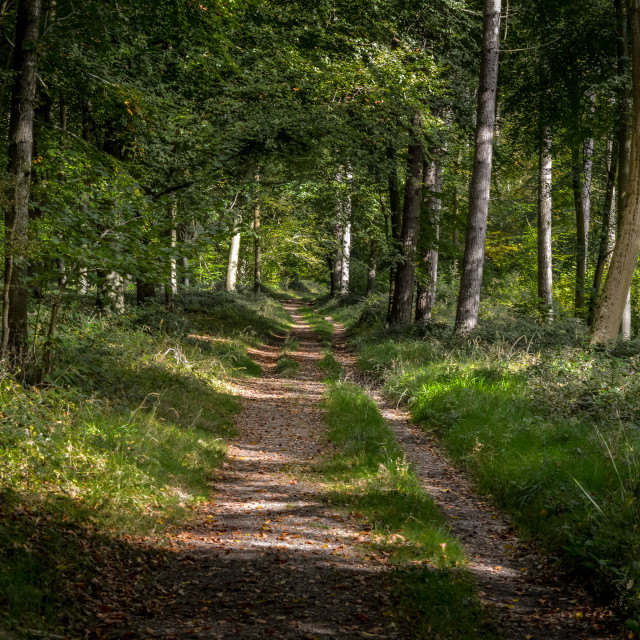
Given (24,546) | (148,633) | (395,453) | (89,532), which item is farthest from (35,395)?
(395,453)

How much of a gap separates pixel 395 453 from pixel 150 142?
772 centimetres

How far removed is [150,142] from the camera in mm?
11133

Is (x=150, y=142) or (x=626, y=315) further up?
(x=150, y=142)

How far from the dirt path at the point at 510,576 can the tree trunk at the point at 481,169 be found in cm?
612

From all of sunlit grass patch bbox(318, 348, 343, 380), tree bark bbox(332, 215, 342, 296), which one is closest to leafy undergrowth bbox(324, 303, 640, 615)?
sunlit grass patch bbox(318, 348, 343, 380)

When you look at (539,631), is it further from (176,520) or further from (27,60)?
(27,60)

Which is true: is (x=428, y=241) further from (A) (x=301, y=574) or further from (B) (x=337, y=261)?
(B) (x=337, y=261)

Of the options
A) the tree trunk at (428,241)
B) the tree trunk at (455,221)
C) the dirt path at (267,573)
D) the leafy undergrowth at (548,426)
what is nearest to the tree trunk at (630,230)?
the leafy undergrowth at (548,426)

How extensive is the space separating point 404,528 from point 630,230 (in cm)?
772

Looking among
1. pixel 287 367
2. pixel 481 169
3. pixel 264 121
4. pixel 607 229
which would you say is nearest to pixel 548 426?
pixel 481 169

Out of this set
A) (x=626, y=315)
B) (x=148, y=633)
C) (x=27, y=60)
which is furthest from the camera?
(x=626, y=315)

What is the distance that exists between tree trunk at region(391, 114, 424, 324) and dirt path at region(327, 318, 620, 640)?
33.0 ft

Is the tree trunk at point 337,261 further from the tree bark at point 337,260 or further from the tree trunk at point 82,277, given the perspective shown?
the tree trunk at point 82,277

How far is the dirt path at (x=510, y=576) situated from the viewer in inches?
161
